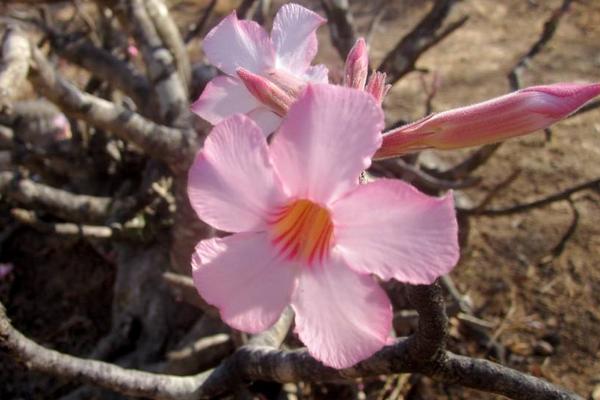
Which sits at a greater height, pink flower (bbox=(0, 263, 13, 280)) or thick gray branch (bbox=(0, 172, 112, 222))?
thick gray branch (bbox=(0, 172, 112, 222))

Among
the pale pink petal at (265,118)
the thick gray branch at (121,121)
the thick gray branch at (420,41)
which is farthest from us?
the thick gray branch at (420,41)

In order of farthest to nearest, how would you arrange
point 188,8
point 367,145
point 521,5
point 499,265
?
1. point 188,8
2. point 521,5
3. point 499,265
4. point 367,145

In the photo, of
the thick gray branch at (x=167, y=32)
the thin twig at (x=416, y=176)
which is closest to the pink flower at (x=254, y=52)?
the thin twig at (x=416, y=176)

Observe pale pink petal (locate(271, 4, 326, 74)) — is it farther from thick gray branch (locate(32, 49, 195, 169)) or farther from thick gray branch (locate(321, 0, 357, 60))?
thick gray branch (locate(321, 0, 357, 60))

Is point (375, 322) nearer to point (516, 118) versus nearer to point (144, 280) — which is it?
point (516, 118)

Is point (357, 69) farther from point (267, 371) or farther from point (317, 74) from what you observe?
point (267, 371)

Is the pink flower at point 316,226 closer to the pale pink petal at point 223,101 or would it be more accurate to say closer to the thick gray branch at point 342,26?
the pale pink petal at point 223,101

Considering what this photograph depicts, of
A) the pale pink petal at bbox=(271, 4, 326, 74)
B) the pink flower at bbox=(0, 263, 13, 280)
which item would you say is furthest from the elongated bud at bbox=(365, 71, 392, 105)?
the pink flower at bbox=(0, 263, 13, 280)

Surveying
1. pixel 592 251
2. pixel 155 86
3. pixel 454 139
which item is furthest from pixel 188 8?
pixel 454 139
